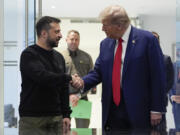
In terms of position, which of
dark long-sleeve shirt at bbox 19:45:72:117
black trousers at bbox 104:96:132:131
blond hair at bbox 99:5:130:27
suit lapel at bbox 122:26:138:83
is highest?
blond hair at bbox 99:5:130:27

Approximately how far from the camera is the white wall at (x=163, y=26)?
11156mm

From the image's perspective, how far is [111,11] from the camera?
2506 mm

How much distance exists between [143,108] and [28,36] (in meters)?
2.07

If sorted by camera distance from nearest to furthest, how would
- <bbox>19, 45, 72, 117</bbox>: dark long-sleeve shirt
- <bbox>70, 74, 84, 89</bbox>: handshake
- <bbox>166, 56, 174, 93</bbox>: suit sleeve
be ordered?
<bbox>19, 45, 72, 117</bbox>: dark long-sleeve shirt
<bbox>70, 74, 84, 89</bbox>: handshake
<bbox>166, 56, 174, 93</bbox>: suit sleeve

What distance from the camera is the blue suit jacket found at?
96.3 inches

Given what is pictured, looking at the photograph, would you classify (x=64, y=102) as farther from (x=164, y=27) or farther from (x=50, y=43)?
(x=164, y=27)

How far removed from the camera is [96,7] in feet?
34.4

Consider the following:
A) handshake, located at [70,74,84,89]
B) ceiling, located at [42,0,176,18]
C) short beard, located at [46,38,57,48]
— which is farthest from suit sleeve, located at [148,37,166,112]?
ceiling, located at [42,0,176,18]

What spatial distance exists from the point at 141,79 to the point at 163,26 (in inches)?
364

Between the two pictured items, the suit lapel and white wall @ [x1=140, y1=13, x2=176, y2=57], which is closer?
the suit lapel

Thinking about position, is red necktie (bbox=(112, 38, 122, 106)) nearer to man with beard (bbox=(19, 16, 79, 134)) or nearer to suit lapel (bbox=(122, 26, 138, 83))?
suit lapel (bbox=(122, 26, 138, 83))

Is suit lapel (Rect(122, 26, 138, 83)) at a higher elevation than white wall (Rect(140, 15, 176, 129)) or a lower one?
lower

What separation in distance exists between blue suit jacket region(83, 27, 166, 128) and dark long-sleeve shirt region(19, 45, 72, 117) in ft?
1.05

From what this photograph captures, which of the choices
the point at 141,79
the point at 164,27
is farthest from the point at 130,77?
the point at 164,27
